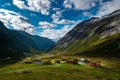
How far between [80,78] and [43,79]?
50.0 feet

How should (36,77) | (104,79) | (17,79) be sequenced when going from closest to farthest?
(17,79)
(36,77)
(104,79)

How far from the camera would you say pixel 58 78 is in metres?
80.1

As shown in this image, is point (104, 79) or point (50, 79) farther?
point (104, 79)

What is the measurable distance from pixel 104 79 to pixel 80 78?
31.4ft

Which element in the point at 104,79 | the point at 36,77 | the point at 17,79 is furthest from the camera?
the point at 104,79

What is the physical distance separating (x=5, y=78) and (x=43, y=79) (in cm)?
1315

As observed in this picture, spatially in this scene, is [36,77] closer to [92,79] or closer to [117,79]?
[92,79]

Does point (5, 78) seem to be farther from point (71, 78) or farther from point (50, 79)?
point (71, 78)

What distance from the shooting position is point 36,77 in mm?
79812

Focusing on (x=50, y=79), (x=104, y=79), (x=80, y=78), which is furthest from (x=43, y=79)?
(x=104, y=79)

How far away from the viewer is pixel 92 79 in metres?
83.2

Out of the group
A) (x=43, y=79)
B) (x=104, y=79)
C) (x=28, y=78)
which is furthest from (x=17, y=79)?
(x=104, y=79)

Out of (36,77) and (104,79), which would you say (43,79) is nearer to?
(36,77)

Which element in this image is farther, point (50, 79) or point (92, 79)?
point (92, 79)
